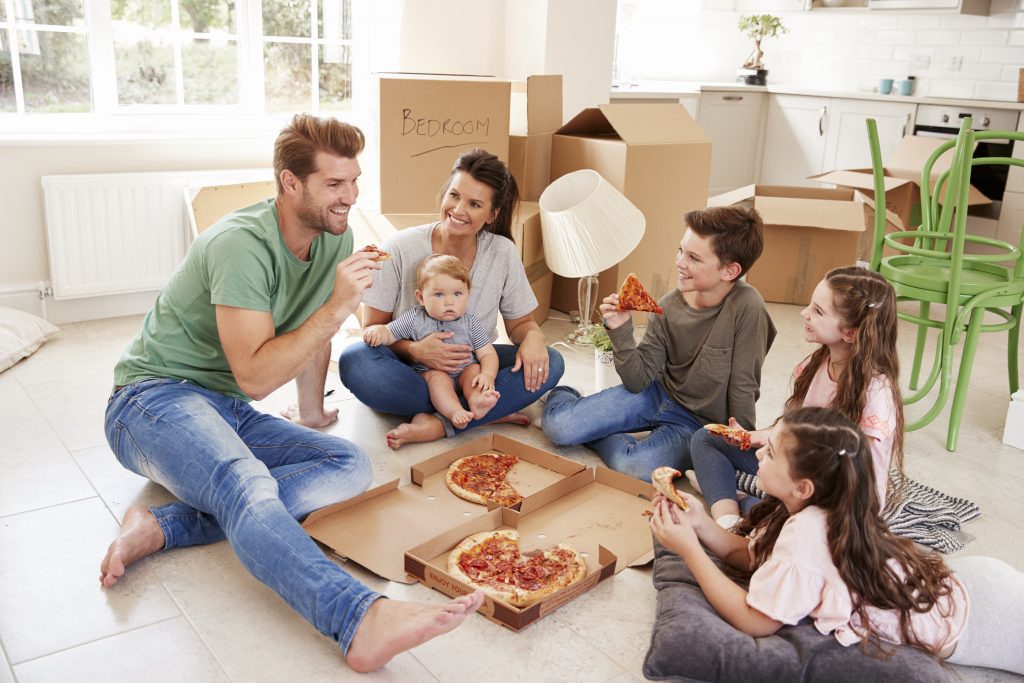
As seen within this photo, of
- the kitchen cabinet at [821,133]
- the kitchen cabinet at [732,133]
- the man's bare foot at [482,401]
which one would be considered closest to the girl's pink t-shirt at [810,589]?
the man's bare foot at [482,401]

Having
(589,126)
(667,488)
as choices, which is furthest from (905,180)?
(667,488)

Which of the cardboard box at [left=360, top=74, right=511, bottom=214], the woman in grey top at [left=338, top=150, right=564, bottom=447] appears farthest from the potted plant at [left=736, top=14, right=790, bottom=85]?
the woman in grey top at [left=338, top=150, right=564, bottom=447]

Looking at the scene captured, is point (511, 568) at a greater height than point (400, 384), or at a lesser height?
lesser

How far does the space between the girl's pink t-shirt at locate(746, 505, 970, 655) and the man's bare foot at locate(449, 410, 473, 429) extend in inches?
46.2

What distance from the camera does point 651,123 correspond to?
3.91 meters

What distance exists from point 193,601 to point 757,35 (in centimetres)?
600

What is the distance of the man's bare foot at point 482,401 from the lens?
106 inches

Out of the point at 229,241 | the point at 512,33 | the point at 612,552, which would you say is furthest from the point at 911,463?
the point at 512,33

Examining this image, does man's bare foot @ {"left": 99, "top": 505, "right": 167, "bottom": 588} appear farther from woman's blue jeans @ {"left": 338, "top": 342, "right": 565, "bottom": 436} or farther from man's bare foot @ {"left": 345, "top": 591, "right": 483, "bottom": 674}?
woman's blue jeans @ {"left": 338, "top": 342, "right": 565, "bottom": 436}

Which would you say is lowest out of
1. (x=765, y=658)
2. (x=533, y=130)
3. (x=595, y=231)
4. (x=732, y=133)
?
(x=765, y=658)

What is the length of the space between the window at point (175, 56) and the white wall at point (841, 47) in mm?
3000

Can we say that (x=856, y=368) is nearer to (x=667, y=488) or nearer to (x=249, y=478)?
(x=667, y=488)

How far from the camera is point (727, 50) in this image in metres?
6.87

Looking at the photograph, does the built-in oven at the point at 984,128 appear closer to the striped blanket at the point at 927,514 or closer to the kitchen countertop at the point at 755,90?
the kitchen countertop at the point at 755,90
